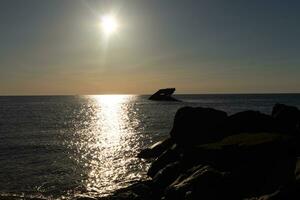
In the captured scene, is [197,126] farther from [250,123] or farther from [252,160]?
[252,160]

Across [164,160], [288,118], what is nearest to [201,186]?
[164,160]

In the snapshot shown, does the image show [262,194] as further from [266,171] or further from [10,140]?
[10,140]

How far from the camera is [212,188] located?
62.6ft

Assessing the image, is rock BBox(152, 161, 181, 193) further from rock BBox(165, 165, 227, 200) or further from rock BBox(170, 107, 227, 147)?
rock BBox(170, 107, 227, 147)

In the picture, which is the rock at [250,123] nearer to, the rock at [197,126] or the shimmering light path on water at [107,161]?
the rock at [197,126]

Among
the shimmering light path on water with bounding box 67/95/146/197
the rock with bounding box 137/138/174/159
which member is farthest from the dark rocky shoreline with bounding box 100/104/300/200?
the rock with bounding box 137/138/174/159

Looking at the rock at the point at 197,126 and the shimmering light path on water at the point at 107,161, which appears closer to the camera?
the rock at the point at 197,126

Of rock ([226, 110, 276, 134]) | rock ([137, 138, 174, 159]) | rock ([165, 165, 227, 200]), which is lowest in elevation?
rock ([137, 138, 174, 159])

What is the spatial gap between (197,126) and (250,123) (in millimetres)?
4746

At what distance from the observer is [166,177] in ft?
83.4

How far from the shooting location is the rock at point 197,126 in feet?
97.7

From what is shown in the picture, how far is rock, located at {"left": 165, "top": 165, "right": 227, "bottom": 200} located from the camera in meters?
18.9

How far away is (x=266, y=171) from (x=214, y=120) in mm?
12291

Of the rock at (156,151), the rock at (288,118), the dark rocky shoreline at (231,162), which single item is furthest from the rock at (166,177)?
the rock at (156,151)
